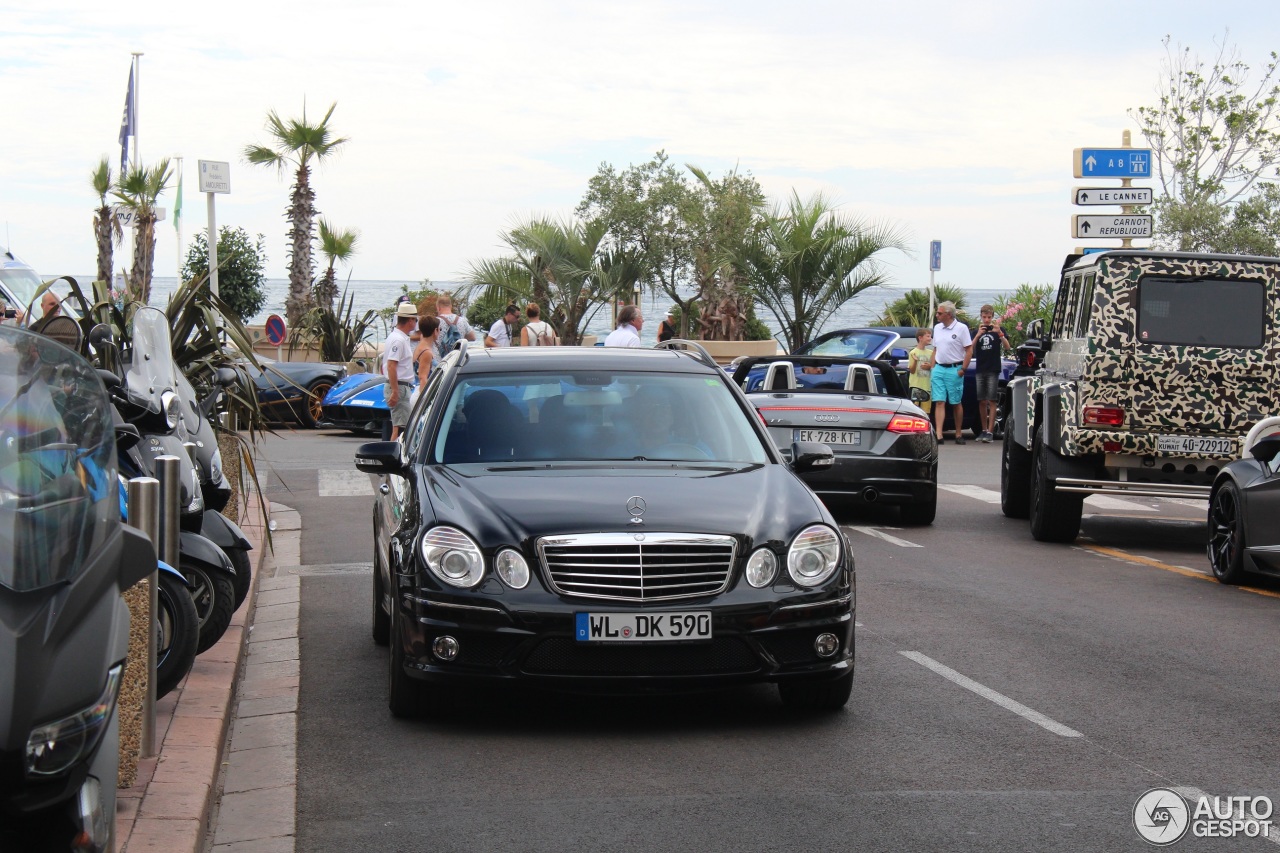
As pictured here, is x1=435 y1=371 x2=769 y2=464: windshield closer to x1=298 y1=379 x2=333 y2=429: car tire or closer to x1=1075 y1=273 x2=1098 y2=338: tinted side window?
x1=1075 y1=273 x2=1098 y2=338: tinted side window

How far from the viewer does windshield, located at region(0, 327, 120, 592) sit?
10.2ft

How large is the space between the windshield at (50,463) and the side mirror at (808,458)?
449cm

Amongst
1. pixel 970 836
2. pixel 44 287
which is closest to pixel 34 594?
pixel 970 836

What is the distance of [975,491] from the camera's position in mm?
17719

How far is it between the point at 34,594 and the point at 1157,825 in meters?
3.67

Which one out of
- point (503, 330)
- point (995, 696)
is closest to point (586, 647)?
point (995, 696)

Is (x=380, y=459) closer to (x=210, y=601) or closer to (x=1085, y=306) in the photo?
(x=210, y=601)

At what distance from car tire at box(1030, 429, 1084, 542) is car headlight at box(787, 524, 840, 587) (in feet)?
22.6

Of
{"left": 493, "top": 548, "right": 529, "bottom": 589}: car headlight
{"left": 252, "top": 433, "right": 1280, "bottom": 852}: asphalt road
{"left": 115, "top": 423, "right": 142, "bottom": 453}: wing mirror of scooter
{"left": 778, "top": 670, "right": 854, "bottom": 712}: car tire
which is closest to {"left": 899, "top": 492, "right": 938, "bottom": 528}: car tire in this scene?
{"left": 252, "top": 433, "right": 1280, "bottom": 852}: asphalt road

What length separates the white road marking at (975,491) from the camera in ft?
56.1

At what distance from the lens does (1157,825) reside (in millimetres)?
5238

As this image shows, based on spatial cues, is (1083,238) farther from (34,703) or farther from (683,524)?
(34,703)

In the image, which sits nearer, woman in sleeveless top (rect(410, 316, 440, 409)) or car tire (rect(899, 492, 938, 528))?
car tire (rect(899, 492, 938, 528))

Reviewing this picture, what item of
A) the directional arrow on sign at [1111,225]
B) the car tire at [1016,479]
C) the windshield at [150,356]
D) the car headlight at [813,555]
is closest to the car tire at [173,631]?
the windshield at [150,356]
